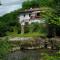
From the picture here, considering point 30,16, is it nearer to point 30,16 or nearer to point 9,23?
point 30,16

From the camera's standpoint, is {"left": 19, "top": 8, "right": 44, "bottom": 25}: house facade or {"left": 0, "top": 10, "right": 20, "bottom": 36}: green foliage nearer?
{"left": 0, "top": 10, "right": 20, "bottom": 36}: green foliage

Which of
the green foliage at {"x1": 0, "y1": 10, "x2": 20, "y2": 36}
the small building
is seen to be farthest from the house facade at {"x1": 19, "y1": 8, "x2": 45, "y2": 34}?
the green foliage at {"x1": 0, "y1": 10, "x2": 20, "y2": 36}

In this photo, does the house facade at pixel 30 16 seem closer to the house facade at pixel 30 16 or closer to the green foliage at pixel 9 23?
the house facade at pixel 30 16

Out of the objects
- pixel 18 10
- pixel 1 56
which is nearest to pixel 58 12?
pixel 18 10

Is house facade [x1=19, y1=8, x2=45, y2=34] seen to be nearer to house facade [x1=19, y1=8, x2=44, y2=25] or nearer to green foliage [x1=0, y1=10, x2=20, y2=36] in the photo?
house facade [x1=19, y1=8, x2=44, y2=25]

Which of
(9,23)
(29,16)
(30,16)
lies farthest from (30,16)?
(9,23)

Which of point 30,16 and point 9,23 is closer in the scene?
point 9,23

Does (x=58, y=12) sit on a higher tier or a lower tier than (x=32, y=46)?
higher

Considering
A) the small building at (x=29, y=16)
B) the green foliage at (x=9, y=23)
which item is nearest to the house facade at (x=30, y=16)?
the small building at (x=29, y=16)

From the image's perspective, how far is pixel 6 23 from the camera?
16734 mm

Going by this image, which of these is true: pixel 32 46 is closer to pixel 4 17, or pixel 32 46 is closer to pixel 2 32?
pixel 2 32

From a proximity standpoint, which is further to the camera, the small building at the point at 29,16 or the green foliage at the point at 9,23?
the small building at the point at 29,16

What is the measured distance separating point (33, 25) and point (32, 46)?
3121mm

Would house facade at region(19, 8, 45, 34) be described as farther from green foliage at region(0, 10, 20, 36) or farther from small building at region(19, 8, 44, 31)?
green foliage at region(0, 10, 20, 36)
